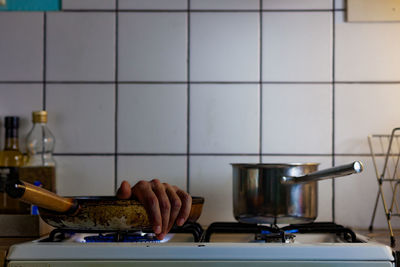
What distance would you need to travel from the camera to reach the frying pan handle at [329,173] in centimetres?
98

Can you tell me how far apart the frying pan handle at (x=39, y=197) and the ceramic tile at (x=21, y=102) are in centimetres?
60

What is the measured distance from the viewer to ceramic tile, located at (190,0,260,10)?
1.52m

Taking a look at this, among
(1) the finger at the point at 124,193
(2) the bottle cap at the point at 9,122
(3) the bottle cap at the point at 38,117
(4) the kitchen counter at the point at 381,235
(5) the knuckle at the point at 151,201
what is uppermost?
(3) the bottle cap at the point at 38,117

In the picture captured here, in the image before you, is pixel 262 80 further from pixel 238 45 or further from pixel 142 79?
pixel 142 79

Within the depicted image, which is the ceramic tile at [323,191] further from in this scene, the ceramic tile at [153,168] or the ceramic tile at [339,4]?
the ceramic tile at [339,4]

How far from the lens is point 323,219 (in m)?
1.50

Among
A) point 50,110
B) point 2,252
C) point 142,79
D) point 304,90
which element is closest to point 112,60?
point 142,79

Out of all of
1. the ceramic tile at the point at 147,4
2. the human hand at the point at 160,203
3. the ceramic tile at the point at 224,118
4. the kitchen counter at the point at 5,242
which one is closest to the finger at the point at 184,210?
the human hand at the point at 160,203

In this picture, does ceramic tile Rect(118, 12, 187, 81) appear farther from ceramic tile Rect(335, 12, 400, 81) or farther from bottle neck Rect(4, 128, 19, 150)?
ceramic tile Rect(335, 12, 400, 81)

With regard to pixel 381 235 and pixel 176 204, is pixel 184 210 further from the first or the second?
pixel 381 235

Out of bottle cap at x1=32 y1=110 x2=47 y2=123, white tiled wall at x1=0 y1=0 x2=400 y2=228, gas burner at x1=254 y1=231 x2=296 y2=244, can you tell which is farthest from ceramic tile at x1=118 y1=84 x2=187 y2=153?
gas burner at x1=254 y1=231 x2=296 y2=244

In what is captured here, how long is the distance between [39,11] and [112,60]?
25cm

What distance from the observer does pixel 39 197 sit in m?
0.92

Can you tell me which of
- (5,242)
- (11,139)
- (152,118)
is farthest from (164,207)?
(11,139)
